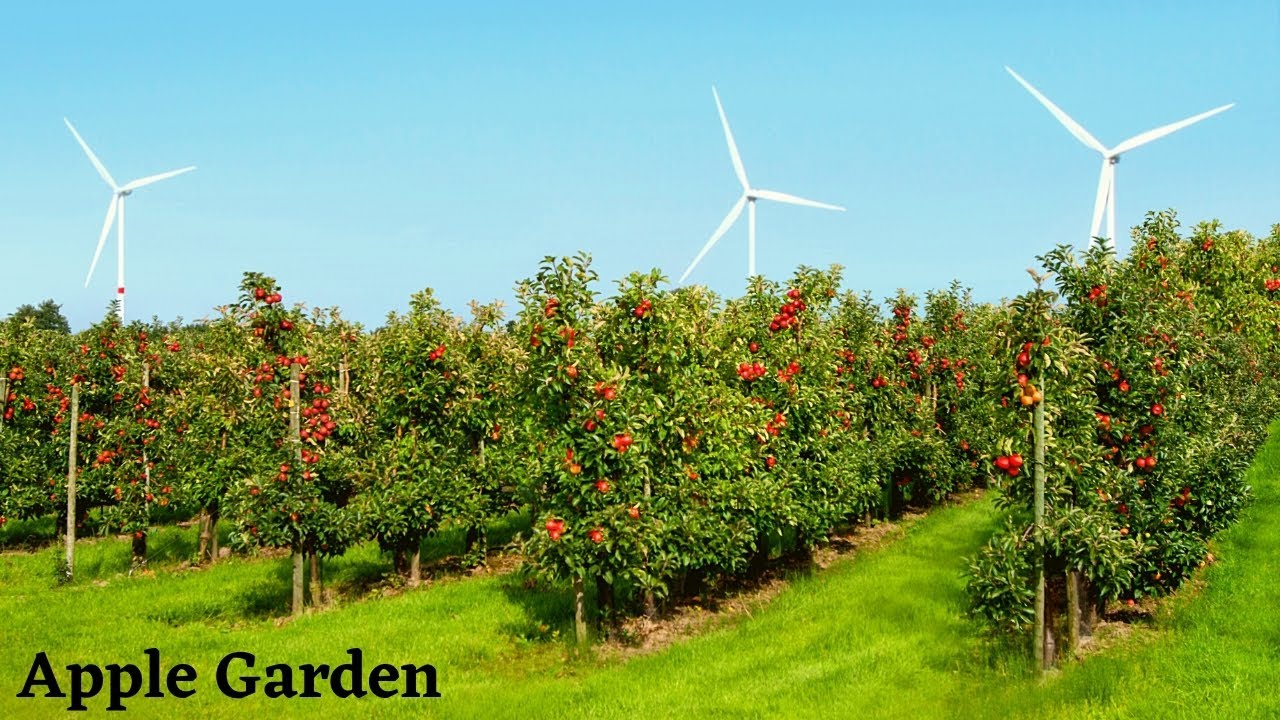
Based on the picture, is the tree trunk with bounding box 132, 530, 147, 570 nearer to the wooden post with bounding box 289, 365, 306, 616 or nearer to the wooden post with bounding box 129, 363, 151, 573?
the wooden post with bounding box 129, 363, 151, 573

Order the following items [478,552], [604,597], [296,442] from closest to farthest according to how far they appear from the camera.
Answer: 1. [604,597]
2. [296,442]
3. [478,552]

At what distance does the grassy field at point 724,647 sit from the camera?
41.0 ft

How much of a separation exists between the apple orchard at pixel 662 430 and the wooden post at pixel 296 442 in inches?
2.1

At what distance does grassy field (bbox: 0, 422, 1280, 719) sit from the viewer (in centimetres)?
1251

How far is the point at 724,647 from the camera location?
50.4 ft

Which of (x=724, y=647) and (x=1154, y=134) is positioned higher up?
(x=1154, y=134)

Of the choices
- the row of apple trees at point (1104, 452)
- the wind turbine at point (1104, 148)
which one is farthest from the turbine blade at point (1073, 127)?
the row of apple trees at point (1104, 452)

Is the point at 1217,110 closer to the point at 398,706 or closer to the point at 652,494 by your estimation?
the point at 652,494

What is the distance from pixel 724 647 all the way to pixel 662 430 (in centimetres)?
394

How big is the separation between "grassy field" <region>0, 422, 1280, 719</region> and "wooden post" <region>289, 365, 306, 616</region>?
596mm

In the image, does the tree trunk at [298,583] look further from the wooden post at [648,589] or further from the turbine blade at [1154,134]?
the turbine blade at [1154,134]

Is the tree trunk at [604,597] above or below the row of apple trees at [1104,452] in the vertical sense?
below

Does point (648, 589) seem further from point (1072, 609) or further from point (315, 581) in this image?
point (315, 581)

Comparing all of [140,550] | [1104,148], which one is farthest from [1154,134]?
[140,550]
